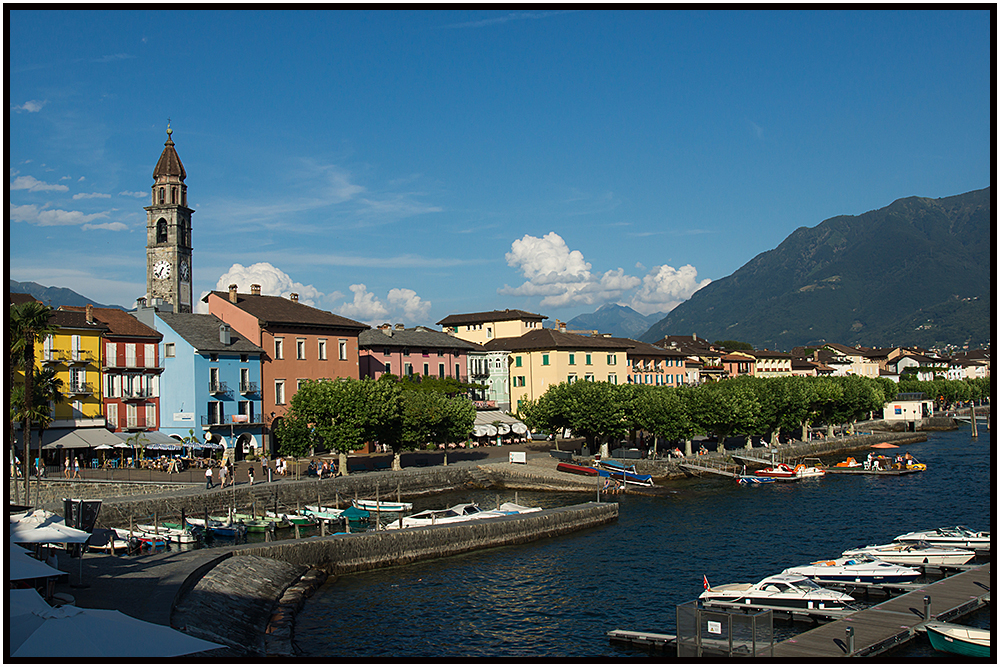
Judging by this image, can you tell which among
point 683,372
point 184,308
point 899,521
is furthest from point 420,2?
point 683,372

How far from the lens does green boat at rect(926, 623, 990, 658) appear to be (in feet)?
78.0

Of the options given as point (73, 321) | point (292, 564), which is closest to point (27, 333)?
point (73, 321)

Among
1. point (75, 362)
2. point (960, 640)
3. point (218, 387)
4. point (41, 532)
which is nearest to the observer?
point (960, 640)

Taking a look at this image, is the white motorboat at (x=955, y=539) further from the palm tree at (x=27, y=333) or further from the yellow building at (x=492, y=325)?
the yellow building at (x=492, y=325)

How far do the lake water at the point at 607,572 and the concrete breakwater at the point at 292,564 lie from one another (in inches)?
32.0

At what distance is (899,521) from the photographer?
156 ft

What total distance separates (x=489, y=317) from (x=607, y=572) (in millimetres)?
81178

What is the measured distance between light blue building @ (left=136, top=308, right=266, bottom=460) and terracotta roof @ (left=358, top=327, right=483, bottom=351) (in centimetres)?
1687

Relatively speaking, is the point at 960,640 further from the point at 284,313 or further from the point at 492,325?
the point at 492,325

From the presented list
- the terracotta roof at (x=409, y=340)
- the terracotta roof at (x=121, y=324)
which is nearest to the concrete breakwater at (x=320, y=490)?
the terracotta roof at (x=121, y=324)

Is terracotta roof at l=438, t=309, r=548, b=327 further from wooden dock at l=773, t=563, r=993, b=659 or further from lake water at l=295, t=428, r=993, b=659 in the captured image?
wooden dock at l=773, t=563, r=993, b=659

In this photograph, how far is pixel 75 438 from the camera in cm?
5341

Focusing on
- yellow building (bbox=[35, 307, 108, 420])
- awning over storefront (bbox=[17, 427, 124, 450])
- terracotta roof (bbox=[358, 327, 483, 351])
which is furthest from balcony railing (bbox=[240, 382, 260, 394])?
terracotta roof (bbox=[358, 327, 483, 351])

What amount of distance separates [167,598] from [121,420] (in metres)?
39.0
